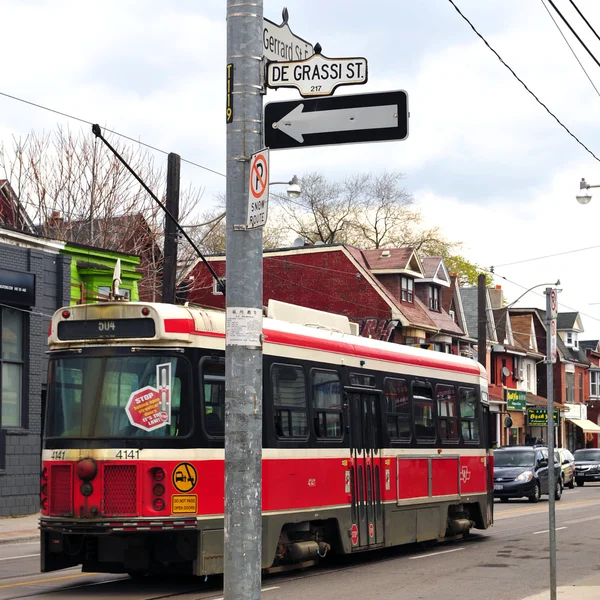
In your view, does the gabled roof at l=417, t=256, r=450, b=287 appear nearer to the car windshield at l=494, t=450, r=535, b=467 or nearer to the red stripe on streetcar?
the car windshield at l=494, t=450, r=535, b=467

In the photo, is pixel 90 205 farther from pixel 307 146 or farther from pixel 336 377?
pixel 307 146

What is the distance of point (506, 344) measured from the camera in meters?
70.4

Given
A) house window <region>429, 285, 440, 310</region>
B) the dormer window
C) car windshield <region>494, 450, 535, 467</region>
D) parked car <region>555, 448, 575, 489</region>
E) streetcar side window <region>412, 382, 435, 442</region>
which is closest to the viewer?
streetcar side window <region>412, 382, 435, 442</region>

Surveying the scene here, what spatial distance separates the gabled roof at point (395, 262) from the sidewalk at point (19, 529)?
104 ft

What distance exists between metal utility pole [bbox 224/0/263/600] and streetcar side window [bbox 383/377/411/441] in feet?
34.8

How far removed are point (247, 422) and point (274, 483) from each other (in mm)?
7803

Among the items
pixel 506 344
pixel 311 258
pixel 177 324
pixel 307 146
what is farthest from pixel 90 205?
pixel 307 146

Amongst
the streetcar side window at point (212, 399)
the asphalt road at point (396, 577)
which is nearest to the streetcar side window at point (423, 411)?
the asphalt road at point (396, 577)

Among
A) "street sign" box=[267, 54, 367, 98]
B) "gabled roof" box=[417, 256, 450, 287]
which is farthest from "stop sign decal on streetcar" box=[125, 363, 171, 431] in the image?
"gabled roof" box=[417, 256, 450, 287]

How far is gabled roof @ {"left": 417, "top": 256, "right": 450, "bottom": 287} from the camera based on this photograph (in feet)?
194

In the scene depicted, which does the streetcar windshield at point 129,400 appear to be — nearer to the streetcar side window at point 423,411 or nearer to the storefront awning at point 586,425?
the streetcar side window at point 423,411

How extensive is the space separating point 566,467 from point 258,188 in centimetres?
4002

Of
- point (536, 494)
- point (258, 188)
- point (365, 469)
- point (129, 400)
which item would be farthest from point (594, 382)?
point (258, 188)

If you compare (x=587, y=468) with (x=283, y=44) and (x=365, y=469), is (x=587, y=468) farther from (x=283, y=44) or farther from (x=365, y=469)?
(x=283, y=44)
